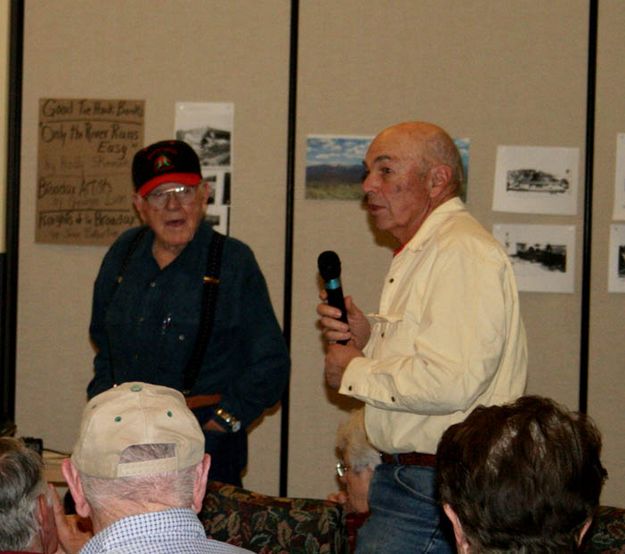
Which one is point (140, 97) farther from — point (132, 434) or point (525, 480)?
point (525, 480)

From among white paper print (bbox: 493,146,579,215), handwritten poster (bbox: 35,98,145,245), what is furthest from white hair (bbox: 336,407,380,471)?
handwritten poster (bbox: 35,98,145,245)

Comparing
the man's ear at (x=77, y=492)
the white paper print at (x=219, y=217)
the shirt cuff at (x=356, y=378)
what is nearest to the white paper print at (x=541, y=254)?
the white paper print at (x=219, y=217)

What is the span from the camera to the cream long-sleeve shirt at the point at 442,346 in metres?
2.52

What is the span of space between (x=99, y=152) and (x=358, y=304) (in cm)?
122

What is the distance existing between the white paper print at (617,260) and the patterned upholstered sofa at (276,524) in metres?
1.98

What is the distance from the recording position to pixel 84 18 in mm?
4262

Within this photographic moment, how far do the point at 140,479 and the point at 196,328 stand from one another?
5.09 feet

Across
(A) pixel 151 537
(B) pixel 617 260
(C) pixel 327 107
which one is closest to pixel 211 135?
(C) pixel 327 107

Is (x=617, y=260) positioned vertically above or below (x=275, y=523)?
above

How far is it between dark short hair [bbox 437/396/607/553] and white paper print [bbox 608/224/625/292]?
269cm

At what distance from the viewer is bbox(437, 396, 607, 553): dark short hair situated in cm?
154

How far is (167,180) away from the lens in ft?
10.8

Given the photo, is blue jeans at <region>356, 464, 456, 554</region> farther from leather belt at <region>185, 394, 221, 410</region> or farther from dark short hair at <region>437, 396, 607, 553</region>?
dark short hair at <region>437, 396, 607, 553</region>

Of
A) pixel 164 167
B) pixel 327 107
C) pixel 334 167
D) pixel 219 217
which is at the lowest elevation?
pixel 219 217
